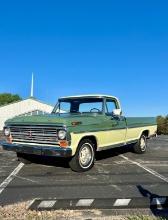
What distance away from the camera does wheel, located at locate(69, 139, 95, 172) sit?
891 cm

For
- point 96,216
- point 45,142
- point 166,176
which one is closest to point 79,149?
point 45,142

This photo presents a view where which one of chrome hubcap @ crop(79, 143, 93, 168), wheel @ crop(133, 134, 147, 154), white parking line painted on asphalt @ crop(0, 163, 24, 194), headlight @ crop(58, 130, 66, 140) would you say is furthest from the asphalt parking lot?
wheel @ crop(133, 134, 147, 154)

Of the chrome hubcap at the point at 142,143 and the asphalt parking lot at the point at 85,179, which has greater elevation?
the chrome hubcap at the point at 142,143

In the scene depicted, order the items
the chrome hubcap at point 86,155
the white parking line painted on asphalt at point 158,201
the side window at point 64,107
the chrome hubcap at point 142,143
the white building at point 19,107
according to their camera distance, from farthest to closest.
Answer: the white building at point 19,107
the chrome hubcap at point 142,143
the side window at point 64,107
the chrome hubcap at point 86,155
the white parking line painted on asphalt at point 158,201

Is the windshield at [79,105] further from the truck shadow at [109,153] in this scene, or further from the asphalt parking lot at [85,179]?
the truck shadow at [109,153]

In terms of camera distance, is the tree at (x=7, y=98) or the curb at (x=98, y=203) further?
Result: the tree at (x=7, y=98)

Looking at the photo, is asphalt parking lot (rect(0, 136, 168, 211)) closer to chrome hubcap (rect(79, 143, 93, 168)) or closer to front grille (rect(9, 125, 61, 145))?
chrome hubcap (rect(79, 143, 93, 168))

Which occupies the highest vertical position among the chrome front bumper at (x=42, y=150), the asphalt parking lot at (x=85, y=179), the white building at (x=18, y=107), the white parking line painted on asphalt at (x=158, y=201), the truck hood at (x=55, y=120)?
the white building at (x=18, y=107)

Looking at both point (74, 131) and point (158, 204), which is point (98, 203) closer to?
point (158, 204)

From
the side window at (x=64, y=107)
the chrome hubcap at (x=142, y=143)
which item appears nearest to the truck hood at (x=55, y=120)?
the side window at (x=64, y=107)

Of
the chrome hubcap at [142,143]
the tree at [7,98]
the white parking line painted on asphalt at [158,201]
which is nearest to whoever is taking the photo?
the white parking line painted on asphalt at [158,201]

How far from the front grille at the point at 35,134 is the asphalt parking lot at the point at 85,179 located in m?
0.75

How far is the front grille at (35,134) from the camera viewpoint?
345 inches

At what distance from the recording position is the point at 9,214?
17.7 ft
